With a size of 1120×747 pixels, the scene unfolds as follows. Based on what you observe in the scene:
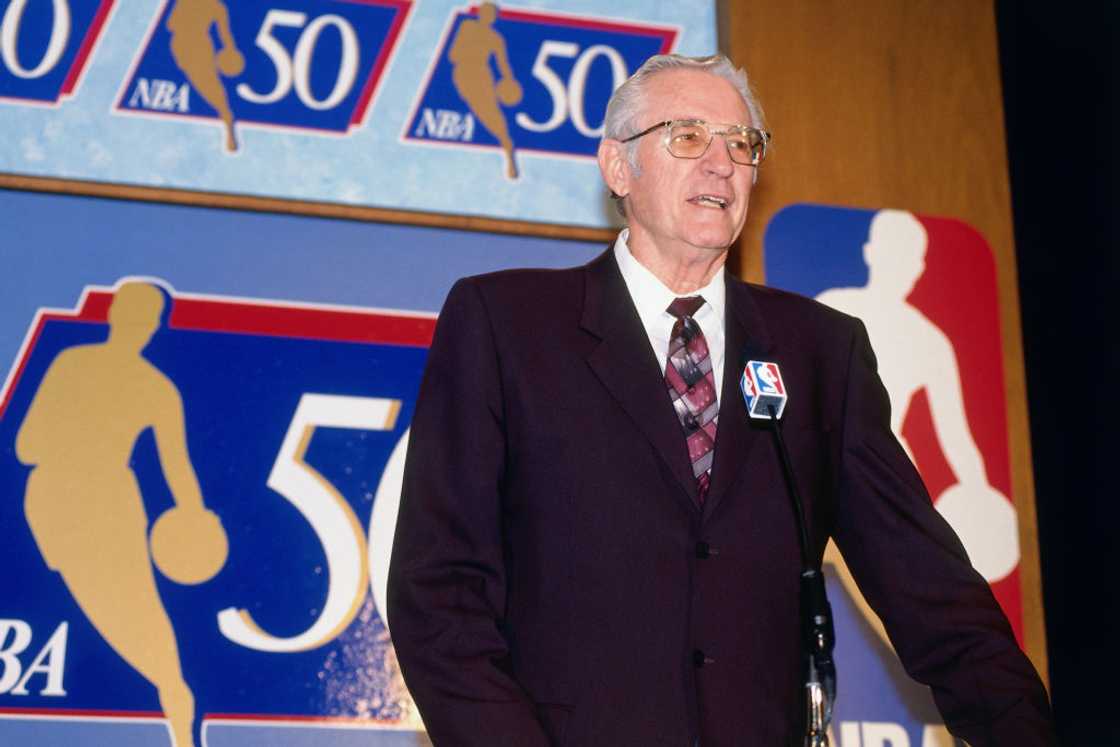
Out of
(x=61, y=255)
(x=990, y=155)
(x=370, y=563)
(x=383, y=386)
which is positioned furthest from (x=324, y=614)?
(x=990, y=155)

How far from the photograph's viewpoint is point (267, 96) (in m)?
3.01

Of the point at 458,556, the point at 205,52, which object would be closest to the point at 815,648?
the point at 458,556

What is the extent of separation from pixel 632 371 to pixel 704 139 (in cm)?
41

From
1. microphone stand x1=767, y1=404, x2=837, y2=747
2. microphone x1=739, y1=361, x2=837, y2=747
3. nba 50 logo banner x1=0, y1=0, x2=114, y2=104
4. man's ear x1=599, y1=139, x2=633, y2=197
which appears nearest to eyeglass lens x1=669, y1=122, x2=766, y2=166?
man's ear x1=599, y1=139, x2=633, y2=197

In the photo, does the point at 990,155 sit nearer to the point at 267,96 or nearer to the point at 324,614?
the point at 267,96

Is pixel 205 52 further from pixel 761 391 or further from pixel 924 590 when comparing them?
pixel 924 590

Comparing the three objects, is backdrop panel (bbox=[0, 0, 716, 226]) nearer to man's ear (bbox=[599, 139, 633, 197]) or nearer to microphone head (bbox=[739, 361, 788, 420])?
man's ear (bbox=[599, 139, 633, 197])

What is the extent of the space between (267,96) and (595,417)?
162 cm

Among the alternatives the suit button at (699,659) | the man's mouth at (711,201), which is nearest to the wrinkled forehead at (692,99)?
the man's mouth at (711,201)

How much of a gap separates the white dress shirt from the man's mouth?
10 centimetres

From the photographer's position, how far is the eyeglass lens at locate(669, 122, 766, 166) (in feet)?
6.41

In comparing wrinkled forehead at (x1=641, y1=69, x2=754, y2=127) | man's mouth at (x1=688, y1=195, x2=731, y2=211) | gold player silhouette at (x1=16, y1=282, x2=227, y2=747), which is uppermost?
wrinkled forehead at (x1=641, y1=69, x2=754, y2=127)

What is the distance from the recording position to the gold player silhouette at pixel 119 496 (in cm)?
265

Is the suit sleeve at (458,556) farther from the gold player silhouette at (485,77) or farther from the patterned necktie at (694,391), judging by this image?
the gold player silhouette at (485,77)
